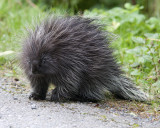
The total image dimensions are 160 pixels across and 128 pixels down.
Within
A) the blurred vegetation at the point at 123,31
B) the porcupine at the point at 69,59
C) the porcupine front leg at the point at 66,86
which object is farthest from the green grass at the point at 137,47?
the porcupine front leg at the point at 66,86

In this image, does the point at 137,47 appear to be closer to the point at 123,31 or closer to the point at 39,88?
the point at 123,31

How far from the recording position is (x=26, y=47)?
420 cm

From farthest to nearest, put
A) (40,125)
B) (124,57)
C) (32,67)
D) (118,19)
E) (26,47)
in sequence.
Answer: (118,19)
(124,57)
(26,47)
(32,67)
(40,125)

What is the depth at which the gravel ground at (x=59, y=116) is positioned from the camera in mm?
3342

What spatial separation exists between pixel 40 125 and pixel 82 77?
1271 mm

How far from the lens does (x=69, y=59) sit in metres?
4.19

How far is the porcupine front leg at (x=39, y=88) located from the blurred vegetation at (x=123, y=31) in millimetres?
612

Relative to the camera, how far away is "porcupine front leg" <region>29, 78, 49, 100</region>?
4355mm

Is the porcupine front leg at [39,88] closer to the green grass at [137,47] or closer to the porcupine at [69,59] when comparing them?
the porcupine at [69,59]

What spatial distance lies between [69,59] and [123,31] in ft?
12.2

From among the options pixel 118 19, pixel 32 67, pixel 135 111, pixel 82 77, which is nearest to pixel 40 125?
pixel 32 67

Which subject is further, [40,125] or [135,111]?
[135,111]

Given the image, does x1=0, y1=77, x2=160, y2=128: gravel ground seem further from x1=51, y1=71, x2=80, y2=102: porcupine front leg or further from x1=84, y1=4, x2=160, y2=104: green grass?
x1=84, y1=4, x2=160, y2=104: green grass

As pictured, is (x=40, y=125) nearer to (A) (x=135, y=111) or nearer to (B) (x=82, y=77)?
(B) (x=82, y=77)
